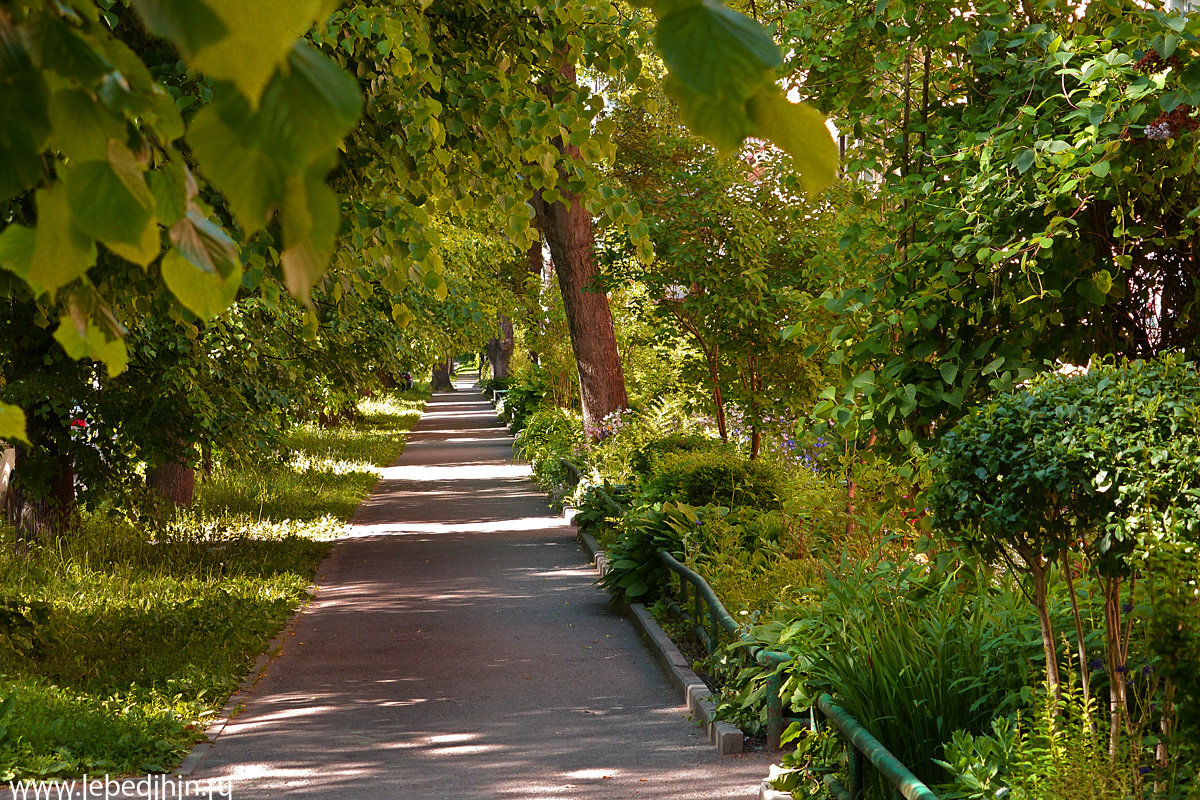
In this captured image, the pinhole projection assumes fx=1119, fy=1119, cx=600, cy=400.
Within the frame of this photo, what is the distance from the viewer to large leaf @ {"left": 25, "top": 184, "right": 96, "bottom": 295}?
1.28m

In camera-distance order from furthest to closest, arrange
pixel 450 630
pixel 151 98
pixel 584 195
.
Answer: pixel 450 630 < pixel 584 195 < pixel 151 98

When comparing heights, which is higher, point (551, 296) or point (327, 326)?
point (551, 296)

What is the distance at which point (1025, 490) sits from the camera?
412 cm

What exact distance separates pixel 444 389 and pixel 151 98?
74.1m

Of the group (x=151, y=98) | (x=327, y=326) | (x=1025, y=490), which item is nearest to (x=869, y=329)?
(x=1025, y=490)

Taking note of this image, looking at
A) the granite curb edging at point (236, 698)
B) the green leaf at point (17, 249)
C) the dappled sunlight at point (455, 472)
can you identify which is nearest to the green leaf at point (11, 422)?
the green leaf at point (17, 249)

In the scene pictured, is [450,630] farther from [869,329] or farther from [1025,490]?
[1025,490]

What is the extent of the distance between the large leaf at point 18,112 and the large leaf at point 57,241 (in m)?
0.10

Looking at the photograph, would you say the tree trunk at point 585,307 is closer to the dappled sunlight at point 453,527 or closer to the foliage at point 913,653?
the dappled sunlight at point 453,527

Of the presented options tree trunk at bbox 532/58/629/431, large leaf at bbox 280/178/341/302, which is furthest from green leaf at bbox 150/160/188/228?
tree trunk at bbox 532/58/629/431

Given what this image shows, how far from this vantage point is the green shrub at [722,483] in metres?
11.5

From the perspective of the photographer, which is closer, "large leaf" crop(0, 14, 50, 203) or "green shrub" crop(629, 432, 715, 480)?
"large leaf" crop(0, 14, 50, 203)

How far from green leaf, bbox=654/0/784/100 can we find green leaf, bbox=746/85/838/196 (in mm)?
50

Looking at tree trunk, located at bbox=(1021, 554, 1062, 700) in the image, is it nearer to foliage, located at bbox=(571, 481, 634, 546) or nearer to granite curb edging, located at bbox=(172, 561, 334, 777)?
granite curb edging, located at bbox=(172, 561, 334, 777)
